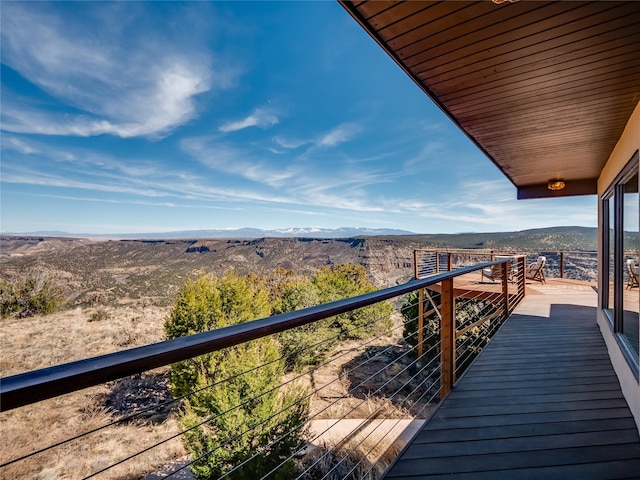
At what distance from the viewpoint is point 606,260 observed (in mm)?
3928

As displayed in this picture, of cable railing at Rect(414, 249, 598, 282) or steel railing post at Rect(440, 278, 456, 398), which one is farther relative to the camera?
cable railing at Rect(414, 249, 598, 282)

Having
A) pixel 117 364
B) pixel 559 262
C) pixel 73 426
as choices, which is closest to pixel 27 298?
pixel 73 426

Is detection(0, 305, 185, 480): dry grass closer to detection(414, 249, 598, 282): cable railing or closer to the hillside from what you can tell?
the hillside

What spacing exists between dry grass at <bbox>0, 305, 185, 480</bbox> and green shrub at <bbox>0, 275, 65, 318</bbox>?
1998mm

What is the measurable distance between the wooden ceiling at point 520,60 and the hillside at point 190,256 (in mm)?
10672

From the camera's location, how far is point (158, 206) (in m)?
45.1

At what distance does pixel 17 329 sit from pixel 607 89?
59.1ft

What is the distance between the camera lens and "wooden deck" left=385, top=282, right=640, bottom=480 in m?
1.73

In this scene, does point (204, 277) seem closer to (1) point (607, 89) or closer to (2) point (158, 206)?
(1) point (607, 89)

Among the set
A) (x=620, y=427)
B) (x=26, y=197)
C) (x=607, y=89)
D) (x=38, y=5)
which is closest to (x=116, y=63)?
(x=38, y=5)

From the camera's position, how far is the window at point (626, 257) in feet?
8.45

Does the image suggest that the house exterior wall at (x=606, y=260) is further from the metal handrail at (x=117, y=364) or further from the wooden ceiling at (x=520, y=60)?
the metal handrail at (x=117, y=364)

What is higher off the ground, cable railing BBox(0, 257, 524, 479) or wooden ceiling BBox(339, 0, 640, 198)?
wooden ceiling BBox(339, 0, 640, 198)

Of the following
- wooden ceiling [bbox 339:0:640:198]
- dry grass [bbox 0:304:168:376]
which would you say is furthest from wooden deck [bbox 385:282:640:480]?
dry grass [bbox 0:304:168:376]
